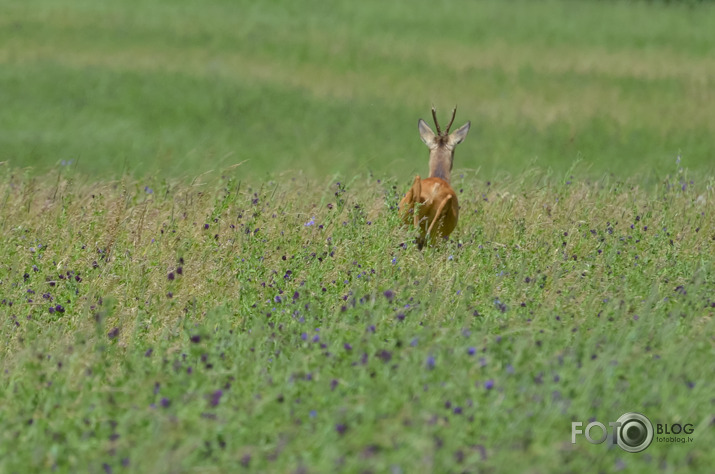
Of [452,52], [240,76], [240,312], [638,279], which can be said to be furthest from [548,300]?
[452,52]

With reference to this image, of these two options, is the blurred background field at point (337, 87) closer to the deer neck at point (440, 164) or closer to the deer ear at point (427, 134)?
the deer ear at point (427, 134)

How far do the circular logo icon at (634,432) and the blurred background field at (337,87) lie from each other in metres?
7.50

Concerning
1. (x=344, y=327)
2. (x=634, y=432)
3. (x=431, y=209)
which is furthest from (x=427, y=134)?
(x=634, y=432)

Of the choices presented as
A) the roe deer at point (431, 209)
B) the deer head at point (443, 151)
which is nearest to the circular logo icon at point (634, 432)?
the roe deer at point (431, 209)

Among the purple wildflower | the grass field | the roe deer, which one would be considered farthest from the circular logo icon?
the roe deer

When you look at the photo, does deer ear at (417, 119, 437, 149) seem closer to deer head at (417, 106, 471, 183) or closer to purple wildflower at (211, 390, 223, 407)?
deer head at (417, 106, 471, 183)

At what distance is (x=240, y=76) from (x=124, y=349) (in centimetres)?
1446

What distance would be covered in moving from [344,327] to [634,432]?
1505mm

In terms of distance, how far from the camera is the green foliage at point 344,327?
11.5 feet

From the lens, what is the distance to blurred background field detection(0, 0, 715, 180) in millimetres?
14727

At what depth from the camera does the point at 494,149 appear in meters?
15.2

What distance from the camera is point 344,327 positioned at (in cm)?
458

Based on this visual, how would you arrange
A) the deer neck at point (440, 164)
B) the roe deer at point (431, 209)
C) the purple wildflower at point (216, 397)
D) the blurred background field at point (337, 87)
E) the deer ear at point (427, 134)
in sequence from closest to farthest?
the purple wildflower at point (216, 397), the roe deer at point (431, 209), the deer neck at point (440, 164), the deer ear at point (427, 134), the blurred background field at point (337, 87)

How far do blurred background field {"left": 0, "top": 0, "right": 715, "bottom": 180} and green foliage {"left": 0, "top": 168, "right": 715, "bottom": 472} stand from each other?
3922mm
